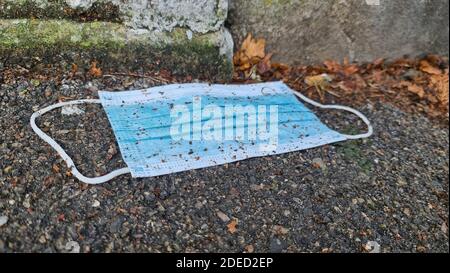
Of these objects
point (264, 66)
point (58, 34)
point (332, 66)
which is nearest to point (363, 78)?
point (332, 66)

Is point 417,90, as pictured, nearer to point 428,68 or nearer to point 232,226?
point 428,68

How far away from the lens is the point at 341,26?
3.40m

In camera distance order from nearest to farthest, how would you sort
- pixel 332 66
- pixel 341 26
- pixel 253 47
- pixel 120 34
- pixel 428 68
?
pixel 120 34, pixel 253 47, pixel 341 26, pixel 332 66, pixel 428 68

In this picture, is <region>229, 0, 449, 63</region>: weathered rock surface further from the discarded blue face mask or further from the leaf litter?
the discarded blue face mask

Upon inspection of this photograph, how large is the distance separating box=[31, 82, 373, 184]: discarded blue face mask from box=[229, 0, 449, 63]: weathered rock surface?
0.44m

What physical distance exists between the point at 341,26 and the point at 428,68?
2.77ft

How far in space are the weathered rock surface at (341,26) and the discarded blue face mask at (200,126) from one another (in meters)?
0.44

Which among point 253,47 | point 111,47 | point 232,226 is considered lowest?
point 232,226

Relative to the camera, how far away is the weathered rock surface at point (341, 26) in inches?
127

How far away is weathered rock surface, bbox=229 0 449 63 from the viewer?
3.23 metres

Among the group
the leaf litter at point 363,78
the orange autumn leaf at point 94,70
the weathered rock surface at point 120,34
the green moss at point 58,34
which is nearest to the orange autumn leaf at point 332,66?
the leaf litter at point 363,78

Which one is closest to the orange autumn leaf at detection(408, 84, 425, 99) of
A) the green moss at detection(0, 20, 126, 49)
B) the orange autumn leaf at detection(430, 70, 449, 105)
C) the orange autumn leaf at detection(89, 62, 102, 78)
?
the orange autumn leaf at detection(430, 70, 449, 105)

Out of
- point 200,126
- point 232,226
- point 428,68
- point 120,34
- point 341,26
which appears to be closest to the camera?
point 232,226

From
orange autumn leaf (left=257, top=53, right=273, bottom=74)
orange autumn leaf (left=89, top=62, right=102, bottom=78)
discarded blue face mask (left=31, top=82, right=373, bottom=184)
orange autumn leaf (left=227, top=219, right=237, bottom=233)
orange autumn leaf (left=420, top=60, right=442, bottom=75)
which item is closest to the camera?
orange autumn leaf (left=227, top=219, right=237, bottom=233)
